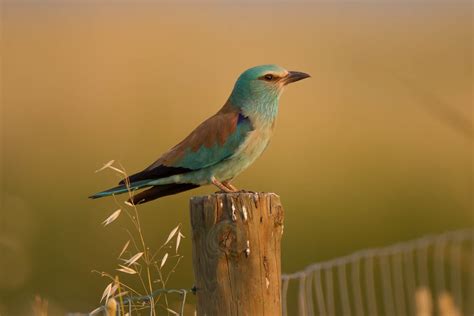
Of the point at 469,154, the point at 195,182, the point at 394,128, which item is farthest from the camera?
the point at 394,128

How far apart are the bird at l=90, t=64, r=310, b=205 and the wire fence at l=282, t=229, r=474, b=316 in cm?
65

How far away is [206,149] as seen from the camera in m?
5.07

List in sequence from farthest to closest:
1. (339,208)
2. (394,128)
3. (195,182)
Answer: (394,128) → (339,208) → (195,182)

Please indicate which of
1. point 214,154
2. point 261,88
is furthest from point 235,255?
point 261,88

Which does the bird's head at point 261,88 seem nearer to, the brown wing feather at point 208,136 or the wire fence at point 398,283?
the brown wing feather at point 208,136

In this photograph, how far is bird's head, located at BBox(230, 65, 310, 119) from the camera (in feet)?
17.3

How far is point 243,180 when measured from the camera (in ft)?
38.5

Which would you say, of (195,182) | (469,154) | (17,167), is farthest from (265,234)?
(469,154)

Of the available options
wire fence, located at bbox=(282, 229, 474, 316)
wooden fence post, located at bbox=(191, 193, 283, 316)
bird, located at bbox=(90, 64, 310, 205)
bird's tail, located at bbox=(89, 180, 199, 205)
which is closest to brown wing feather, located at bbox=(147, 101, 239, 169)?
bird, located at bbox=(90, 64, 310, 205)

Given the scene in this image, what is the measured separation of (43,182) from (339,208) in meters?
3.08

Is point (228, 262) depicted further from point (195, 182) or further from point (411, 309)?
point (411, 309)

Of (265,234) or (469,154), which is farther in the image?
(469,154)

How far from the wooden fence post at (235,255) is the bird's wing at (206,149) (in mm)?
1568

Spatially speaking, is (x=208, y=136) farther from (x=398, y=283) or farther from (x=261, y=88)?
(x=398, y=283)
